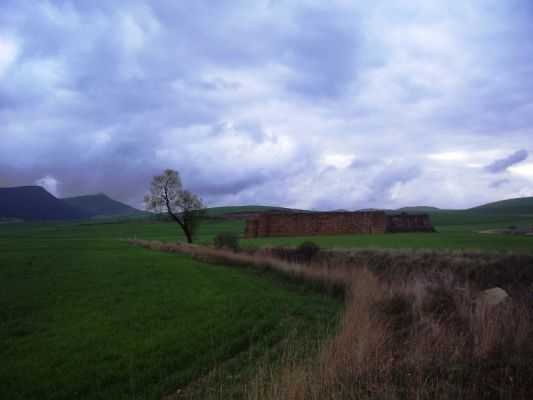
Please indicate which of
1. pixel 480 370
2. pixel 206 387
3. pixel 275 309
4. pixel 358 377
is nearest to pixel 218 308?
pixel 275 309

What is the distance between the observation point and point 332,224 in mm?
53031

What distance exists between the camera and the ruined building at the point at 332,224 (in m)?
52.5

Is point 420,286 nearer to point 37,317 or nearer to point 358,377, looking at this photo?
point 358,377

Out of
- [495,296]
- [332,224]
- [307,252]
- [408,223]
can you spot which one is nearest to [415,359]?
[495,296]

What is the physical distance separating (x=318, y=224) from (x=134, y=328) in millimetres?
45064

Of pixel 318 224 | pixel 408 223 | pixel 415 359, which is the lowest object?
pixel 415 359

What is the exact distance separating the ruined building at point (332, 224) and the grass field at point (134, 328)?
3577cm

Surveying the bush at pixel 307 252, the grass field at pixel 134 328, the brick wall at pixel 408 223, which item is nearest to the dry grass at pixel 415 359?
the grass field at pixel 134 328

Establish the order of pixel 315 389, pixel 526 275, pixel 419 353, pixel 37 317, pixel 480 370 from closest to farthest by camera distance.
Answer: pixel 315 389, pixel 480 370, pixel 419 353, pixel 37 317, pixel 526 275

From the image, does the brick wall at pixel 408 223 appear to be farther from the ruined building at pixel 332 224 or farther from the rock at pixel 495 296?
the rock at pixel 495 296

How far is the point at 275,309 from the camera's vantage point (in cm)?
1220

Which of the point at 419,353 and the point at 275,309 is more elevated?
the point at 419,353

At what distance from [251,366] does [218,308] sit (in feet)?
16.6

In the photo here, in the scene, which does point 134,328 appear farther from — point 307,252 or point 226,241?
point 226,241
